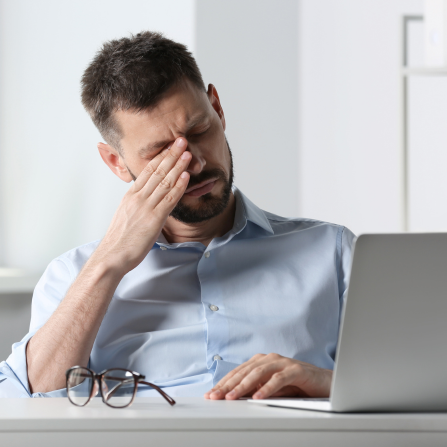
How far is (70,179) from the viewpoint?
2033mm

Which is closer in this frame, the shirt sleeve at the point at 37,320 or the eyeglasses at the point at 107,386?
the eyeglasses at the point at 107,386

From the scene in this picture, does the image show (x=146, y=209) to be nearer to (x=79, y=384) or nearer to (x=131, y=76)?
(x=131, y=76)

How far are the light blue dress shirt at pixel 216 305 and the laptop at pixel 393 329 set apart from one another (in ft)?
1.76

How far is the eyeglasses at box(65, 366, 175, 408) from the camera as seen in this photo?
2.06 feet

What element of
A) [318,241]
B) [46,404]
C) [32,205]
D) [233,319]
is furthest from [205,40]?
[46,404]

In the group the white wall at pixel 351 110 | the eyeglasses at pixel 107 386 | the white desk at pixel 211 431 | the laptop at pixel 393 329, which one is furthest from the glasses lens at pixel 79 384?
the white wall at pixel 351 110

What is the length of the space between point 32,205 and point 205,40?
93 centimetres

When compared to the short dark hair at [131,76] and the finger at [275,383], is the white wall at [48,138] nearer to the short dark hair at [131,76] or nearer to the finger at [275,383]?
the short dark hair at [131,76]

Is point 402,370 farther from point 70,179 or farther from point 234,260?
point 70,179

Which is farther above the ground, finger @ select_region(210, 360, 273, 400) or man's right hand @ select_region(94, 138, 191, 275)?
man's right hand @ select_region(94, 138, 191, 275)

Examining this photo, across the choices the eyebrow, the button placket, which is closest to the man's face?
the eyebrow

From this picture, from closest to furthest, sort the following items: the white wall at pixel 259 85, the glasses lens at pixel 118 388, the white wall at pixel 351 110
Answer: the glasses lens at pixel 118 388 → the white wall at pixel 259 85 → the white wall at pixel 351 110

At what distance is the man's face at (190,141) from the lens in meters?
1.18

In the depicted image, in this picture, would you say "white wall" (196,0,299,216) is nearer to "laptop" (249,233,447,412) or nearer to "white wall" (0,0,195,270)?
"white wall" (0,0,195,270)
